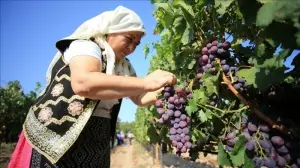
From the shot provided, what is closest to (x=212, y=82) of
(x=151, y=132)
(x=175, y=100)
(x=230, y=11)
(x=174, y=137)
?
(x=175, y=100)

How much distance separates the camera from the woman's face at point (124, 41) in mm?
2490

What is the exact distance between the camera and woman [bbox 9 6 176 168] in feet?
7.18

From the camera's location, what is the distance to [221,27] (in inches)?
107

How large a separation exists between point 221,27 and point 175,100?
30.1 inches

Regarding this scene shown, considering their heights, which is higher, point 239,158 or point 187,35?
point 187,35

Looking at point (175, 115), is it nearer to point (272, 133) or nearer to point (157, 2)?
point (272, 133)

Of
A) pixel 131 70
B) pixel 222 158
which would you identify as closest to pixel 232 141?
pixel 222 158

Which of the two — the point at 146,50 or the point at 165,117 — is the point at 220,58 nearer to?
the point at 165,117

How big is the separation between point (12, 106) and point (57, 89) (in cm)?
2421

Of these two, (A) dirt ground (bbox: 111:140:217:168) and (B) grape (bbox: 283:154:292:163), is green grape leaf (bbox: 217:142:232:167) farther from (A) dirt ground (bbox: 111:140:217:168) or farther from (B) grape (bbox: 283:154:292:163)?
(A) dirt ground (bbox: 111:140:217:168)

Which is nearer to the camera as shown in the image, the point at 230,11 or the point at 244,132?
the point at 244,132

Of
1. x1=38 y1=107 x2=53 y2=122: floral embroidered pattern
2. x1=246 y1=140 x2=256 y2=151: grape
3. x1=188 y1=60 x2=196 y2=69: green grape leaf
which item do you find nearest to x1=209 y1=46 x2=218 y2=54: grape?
x1=188 y1=60 x2=196 y2=69: green grape leaf

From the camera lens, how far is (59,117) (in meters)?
2.34

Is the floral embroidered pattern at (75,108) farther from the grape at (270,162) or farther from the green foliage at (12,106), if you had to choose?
the green foliage at (12,106)
